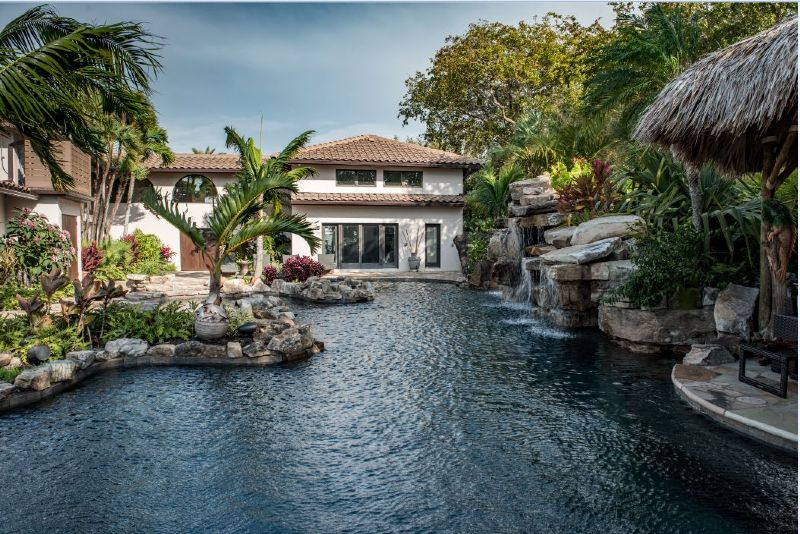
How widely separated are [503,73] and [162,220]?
17799 mm

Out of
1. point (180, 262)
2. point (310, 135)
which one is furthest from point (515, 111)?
point (180, 262)

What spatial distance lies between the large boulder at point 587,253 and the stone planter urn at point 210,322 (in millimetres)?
6287

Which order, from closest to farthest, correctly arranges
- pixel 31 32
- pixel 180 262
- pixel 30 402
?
pixel 30 402
pixel 31 32
pixel 180 262

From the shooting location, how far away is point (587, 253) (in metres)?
10.6

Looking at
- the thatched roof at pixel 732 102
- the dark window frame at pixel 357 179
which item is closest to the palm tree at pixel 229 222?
the thatched roof at pixel 732 102

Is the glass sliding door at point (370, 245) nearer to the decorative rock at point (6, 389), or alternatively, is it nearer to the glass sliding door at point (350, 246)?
the glass sliding door at point (350, 246)

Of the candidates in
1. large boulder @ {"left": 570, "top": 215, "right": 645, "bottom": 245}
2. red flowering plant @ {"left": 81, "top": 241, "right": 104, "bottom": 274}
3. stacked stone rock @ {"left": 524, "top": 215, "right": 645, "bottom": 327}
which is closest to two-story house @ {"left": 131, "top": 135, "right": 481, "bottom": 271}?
red flowering plant @ {"left": 81, "top": 241, "right": 104, "bottom": 274}

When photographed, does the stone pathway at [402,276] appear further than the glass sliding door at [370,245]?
No

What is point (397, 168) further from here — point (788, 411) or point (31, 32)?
point (788, 411)

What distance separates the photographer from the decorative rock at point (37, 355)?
744 cm

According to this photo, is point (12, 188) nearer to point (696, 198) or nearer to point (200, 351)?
point (200, 351)

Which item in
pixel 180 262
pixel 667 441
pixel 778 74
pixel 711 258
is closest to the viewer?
pixel 667 441

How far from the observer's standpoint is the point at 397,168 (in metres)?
25.2

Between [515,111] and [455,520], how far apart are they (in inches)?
1164
